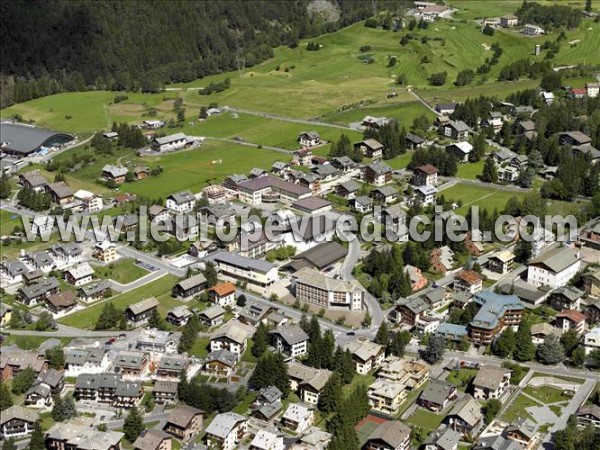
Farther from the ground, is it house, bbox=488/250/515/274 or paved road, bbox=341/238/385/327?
house, bbox=488/250/515/274

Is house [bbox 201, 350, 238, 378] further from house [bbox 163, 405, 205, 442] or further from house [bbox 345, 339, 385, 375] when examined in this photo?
house [bbox 345, 339, 385, 375]

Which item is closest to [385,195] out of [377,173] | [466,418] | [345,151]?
[377,173]

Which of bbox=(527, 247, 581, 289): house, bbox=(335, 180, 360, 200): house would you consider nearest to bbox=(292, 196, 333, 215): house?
bbox=(335, 180, 360, 200): house

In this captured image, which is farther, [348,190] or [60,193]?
[60,193]

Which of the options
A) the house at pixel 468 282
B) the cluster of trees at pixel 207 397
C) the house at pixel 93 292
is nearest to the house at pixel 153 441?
the cluster of trees at pixel 207 397

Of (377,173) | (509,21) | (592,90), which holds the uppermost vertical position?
(509,21)

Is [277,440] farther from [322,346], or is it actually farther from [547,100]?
[547,100]

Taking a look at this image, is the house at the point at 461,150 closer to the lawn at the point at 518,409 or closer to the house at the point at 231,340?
the house at the point at 231,340

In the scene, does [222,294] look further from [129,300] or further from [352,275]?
[352,275]
